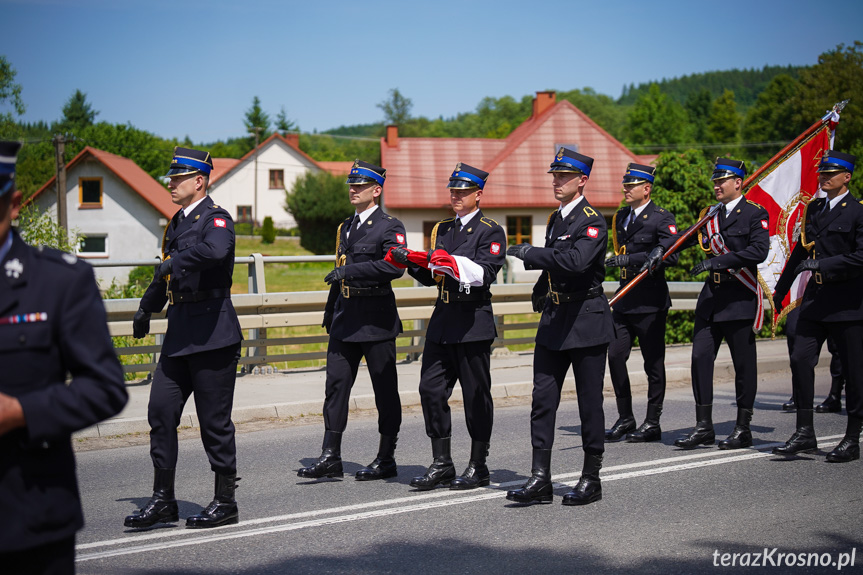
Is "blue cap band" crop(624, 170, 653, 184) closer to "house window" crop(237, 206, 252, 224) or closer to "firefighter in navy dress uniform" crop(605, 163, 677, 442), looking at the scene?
"firefighter in navy dress uniform" crop(605, 163, 677, 442)

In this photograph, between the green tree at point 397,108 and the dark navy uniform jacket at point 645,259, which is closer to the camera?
the dark navy uniform jacket at point 645,259

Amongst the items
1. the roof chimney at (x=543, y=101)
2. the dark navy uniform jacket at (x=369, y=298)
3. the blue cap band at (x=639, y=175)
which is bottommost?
the dark navy uniform jacket at (x=369, y=298)

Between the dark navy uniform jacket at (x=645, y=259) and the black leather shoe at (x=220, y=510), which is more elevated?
the dark navy uniform jacket at (x=645, y=259)

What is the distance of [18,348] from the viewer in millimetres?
2781

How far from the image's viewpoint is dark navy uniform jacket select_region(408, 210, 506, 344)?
6684 millimetres

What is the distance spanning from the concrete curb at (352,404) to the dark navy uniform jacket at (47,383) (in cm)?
479

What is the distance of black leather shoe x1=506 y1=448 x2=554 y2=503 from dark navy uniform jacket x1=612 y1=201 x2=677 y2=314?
8.73 ft

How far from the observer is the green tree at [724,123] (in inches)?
4469

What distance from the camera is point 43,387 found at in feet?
9.22

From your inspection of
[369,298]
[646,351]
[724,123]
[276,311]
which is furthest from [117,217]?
[724,123]

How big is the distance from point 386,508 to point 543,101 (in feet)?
165

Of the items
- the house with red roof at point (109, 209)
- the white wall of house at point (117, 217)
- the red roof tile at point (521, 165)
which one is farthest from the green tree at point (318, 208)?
the white wall of house at point (117, 217)

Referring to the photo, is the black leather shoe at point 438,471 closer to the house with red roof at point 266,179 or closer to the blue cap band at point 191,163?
the blue cap band at point 191,163

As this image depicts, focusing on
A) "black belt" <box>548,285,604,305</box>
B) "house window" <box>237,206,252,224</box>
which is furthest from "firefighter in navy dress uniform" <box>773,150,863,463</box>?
"house window" <box>237,206,252,224</box>
